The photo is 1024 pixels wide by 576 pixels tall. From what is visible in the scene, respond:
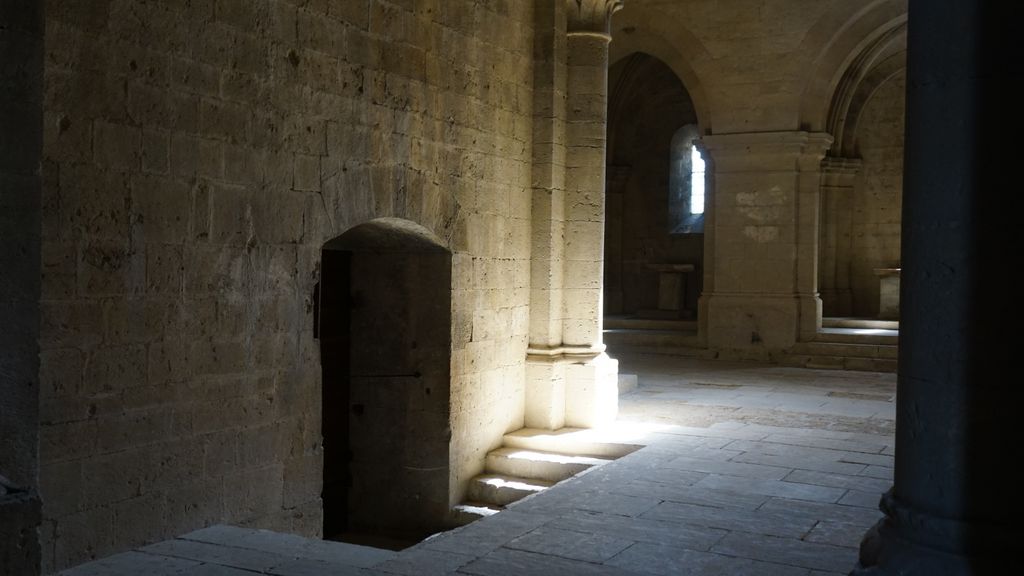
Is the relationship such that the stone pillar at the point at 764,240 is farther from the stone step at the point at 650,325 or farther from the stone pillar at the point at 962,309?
the stone pillar at the point at 962,309

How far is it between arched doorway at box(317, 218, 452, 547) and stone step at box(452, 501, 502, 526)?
0.08 metres

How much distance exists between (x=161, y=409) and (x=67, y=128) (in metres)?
1.45

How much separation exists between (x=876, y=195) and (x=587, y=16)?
37.6ft

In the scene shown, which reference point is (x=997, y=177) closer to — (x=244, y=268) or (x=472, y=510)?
(x=244, y=268)

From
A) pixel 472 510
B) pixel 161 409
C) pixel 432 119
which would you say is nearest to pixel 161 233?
pixel 161 409

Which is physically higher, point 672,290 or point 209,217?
point 209,217

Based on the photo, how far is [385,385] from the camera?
776 cm

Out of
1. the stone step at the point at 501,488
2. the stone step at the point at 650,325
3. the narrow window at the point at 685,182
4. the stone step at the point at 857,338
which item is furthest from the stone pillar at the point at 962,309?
the narrow window at the point at 685,182

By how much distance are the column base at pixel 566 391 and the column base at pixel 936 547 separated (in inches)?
192

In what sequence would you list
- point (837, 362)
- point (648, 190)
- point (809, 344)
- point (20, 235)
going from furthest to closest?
point (648, 190), point (809, 344), point (837, 362), point (20, 235)

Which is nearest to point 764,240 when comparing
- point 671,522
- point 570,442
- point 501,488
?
point 570,442

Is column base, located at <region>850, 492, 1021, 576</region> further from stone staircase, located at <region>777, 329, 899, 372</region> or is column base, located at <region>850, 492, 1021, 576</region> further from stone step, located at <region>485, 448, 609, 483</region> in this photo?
stone staircase, located at <region>777, 329, 899, 372</region>

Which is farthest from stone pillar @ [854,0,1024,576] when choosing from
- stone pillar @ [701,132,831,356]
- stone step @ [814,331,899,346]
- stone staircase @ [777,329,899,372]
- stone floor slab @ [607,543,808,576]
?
stone pillar @ [701,132,831,356]

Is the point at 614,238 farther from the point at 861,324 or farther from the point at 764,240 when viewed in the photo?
the point at 764,240
